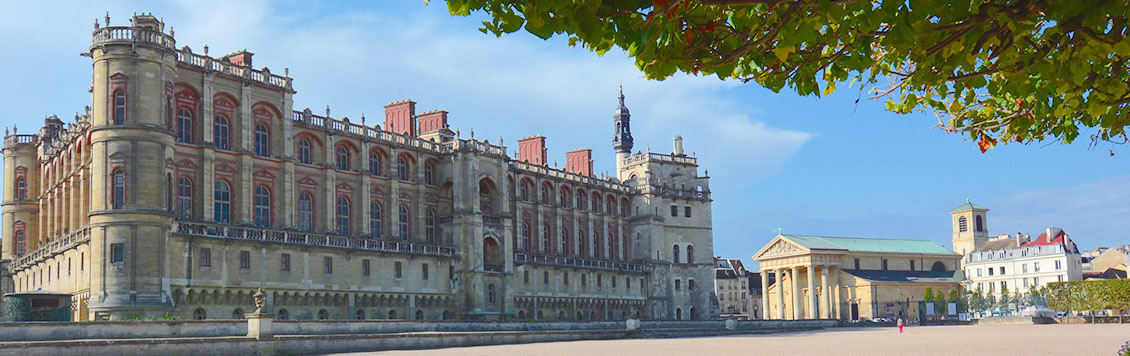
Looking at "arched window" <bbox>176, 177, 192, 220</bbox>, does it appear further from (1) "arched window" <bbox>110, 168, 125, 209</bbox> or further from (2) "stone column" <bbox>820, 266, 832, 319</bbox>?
(2) "stone column" <bbox>820, 266, 832, 319</bbox>

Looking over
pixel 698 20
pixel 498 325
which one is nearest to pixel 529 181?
pixel 498 325

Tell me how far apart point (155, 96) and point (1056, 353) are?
129ft

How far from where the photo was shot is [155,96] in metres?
50.6

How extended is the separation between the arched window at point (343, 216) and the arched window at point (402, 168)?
5.04m

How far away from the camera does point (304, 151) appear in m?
61.2

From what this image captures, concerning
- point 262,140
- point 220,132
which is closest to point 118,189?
point 220,132

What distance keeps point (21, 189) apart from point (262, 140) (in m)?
20.2

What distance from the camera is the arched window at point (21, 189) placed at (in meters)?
67.6

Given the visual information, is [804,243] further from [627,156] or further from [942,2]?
[942,2]

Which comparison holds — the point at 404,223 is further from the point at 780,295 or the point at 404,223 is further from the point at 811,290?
the point at 780,295

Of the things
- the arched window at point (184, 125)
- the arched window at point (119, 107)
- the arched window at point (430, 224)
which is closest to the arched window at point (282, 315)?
the arched window at point (184, 125)

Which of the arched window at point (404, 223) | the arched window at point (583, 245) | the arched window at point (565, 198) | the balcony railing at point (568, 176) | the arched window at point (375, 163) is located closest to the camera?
the arched window at point (375, 163)

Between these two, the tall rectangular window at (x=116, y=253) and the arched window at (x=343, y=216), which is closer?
the tall rectangular window at (x=116, y=253)

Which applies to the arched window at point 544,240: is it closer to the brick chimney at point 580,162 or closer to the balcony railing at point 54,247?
the brick chimney at point 580,162
